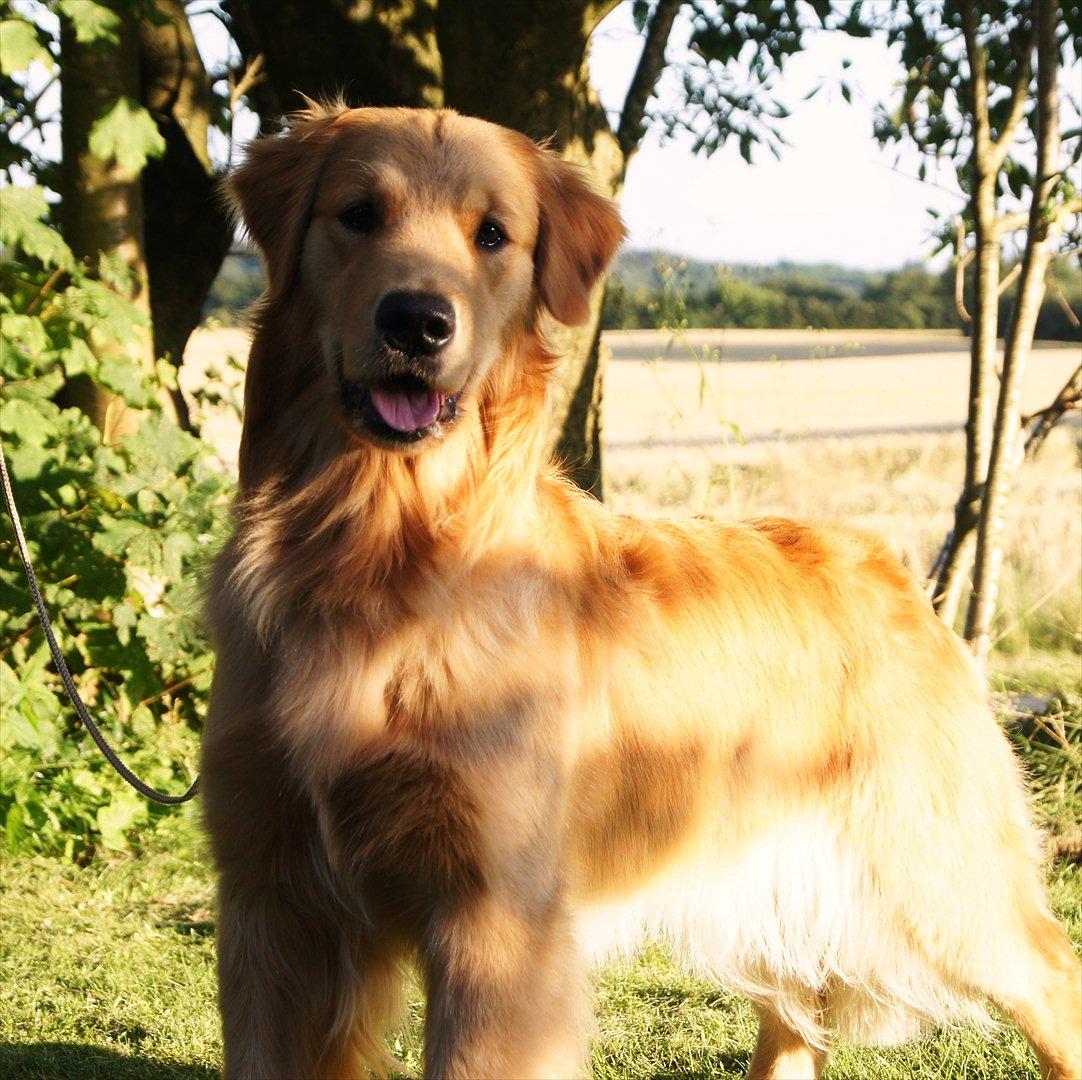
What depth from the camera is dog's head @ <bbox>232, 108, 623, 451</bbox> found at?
2453 mm

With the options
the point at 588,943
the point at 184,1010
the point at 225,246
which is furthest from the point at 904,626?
the point at 225,246

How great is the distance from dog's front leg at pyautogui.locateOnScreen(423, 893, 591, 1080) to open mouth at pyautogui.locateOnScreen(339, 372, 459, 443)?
0.91 m

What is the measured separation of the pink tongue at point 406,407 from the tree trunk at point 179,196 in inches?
137

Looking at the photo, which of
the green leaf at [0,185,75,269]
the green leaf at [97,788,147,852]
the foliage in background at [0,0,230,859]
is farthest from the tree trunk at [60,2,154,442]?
the green leaf at [97,788,147,852]

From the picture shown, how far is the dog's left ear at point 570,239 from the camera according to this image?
281cm

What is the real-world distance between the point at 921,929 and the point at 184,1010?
2.13m

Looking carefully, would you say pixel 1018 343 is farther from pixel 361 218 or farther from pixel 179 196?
pixel 179 196

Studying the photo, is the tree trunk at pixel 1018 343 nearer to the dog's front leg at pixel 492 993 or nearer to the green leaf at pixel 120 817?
the dog's front leg at pixel 492 993

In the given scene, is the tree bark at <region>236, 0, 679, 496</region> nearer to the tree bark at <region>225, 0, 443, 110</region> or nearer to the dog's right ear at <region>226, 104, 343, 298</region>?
the tree bark at <region>225, 0, 443, 110</region>

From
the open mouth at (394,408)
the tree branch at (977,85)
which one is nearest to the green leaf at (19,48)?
the open mouth at (394,408)

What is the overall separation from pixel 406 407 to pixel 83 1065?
6.82 feet

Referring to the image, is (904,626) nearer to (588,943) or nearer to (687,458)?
(588,943)

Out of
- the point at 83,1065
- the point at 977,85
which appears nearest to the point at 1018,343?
the point at 977,85


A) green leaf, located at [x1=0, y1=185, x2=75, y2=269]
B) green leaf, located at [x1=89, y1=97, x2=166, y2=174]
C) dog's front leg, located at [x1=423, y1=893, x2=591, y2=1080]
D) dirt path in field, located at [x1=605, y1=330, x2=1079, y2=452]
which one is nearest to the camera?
dog's front leg, located at [x1=423, y1=893, x2=591, y2=1080]
